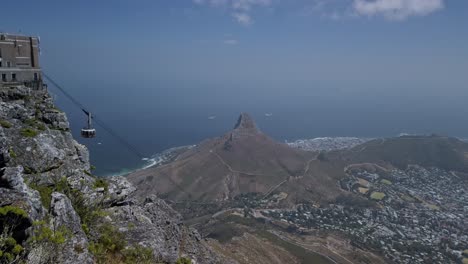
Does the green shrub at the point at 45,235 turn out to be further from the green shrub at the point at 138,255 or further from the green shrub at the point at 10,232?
the green shrub at the point at 138,255

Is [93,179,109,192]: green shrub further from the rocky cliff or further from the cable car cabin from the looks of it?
the cable car cabin

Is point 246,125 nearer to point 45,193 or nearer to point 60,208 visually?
point 45,193

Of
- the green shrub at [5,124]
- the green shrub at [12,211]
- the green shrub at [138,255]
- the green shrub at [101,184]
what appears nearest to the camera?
the green shrub at [12,211]

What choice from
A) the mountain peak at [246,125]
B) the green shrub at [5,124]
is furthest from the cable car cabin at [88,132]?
the mountain peak at [246,125]

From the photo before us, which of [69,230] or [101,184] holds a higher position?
[69,230]

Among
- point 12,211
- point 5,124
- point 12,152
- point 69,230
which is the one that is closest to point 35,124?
point 5,124

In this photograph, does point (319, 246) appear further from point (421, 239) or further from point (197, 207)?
point (197, 207)

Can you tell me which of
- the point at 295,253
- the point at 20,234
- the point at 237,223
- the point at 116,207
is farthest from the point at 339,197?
the point at 20,234

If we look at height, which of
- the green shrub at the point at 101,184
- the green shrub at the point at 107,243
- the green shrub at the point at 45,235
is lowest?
the green shrub at the point at 107,243

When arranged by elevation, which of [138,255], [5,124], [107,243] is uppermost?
[5,124]
